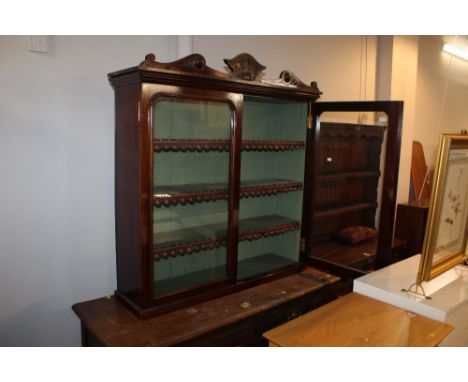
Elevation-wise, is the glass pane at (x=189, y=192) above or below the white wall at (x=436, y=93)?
below

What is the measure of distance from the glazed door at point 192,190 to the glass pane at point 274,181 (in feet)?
1.07

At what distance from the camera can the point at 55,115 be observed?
198 cm

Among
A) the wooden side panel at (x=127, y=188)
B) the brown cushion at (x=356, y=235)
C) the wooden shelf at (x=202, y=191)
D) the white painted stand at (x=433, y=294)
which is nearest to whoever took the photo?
the white painted stand at (x=433, y=294)

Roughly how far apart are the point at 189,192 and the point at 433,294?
1.25 metres

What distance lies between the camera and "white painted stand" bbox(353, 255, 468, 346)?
149 centimetres

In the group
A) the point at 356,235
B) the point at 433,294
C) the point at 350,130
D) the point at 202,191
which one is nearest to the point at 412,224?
the point at 356,235

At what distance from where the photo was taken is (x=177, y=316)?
6.46 feet

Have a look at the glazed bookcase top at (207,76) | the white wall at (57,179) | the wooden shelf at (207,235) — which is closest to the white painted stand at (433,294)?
the wooden shelf at (207,235)

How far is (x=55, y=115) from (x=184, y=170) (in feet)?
2.39

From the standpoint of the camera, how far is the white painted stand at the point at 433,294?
1.49 metres

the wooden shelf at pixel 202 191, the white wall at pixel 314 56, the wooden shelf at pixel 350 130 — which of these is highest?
the white wall at pixel 314 56

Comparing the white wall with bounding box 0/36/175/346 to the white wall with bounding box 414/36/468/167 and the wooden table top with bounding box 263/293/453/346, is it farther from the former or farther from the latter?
the white wall with bounding box 414/36/468/167

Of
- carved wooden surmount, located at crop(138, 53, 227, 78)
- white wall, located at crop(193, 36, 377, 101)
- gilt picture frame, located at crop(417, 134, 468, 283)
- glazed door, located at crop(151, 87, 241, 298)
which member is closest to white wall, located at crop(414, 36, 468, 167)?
white wall, located at crop(193, 36, 377, 101)

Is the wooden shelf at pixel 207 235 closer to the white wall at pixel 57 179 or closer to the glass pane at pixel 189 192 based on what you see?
the glass pane at pixel 189 192
